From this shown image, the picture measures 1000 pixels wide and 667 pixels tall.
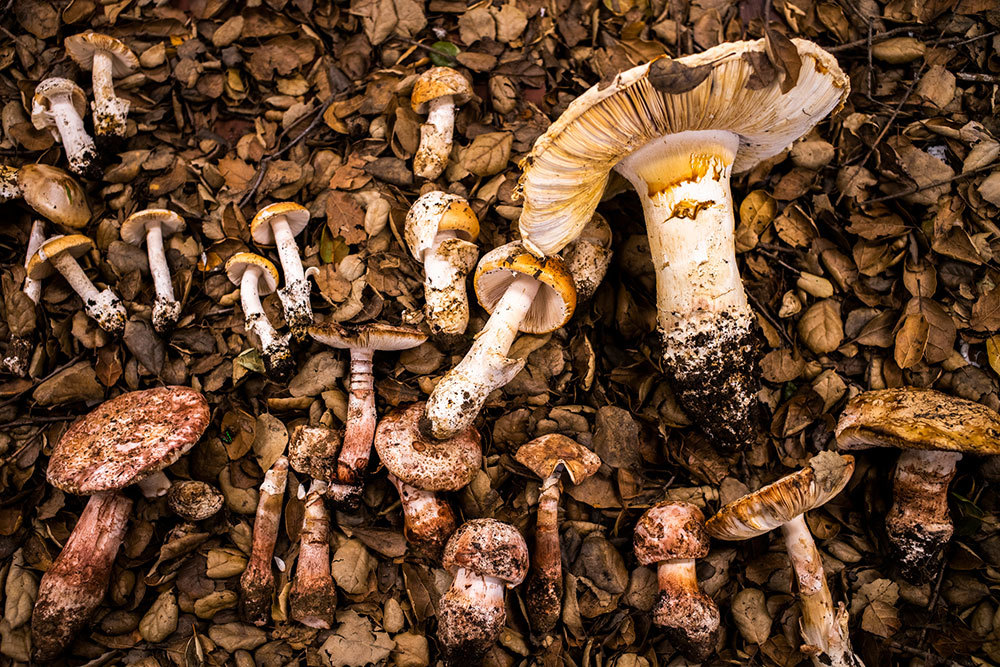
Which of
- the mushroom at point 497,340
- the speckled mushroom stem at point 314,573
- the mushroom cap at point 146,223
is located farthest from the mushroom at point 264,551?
the mushroom cap at point 146,223

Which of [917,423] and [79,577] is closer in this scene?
[917,423]

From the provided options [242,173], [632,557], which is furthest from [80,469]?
[632,557]

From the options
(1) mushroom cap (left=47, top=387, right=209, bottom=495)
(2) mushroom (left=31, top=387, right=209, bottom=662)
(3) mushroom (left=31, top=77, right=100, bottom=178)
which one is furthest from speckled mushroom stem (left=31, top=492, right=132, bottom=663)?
(3) mushroom (left=31, top=77, right=100, bottom=178)

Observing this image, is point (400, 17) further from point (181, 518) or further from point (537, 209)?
point (181, 518)

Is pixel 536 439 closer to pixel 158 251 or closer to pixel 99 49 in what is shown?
pixel 158 251

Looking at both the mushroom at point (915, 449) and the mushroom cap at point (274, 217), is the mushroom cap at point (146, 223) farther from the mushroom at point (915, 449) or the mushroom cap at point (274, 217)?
the mushroom at point (915, 449)

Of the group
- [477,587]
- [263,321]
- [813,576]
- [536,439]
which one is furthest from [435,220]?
[813,576]
